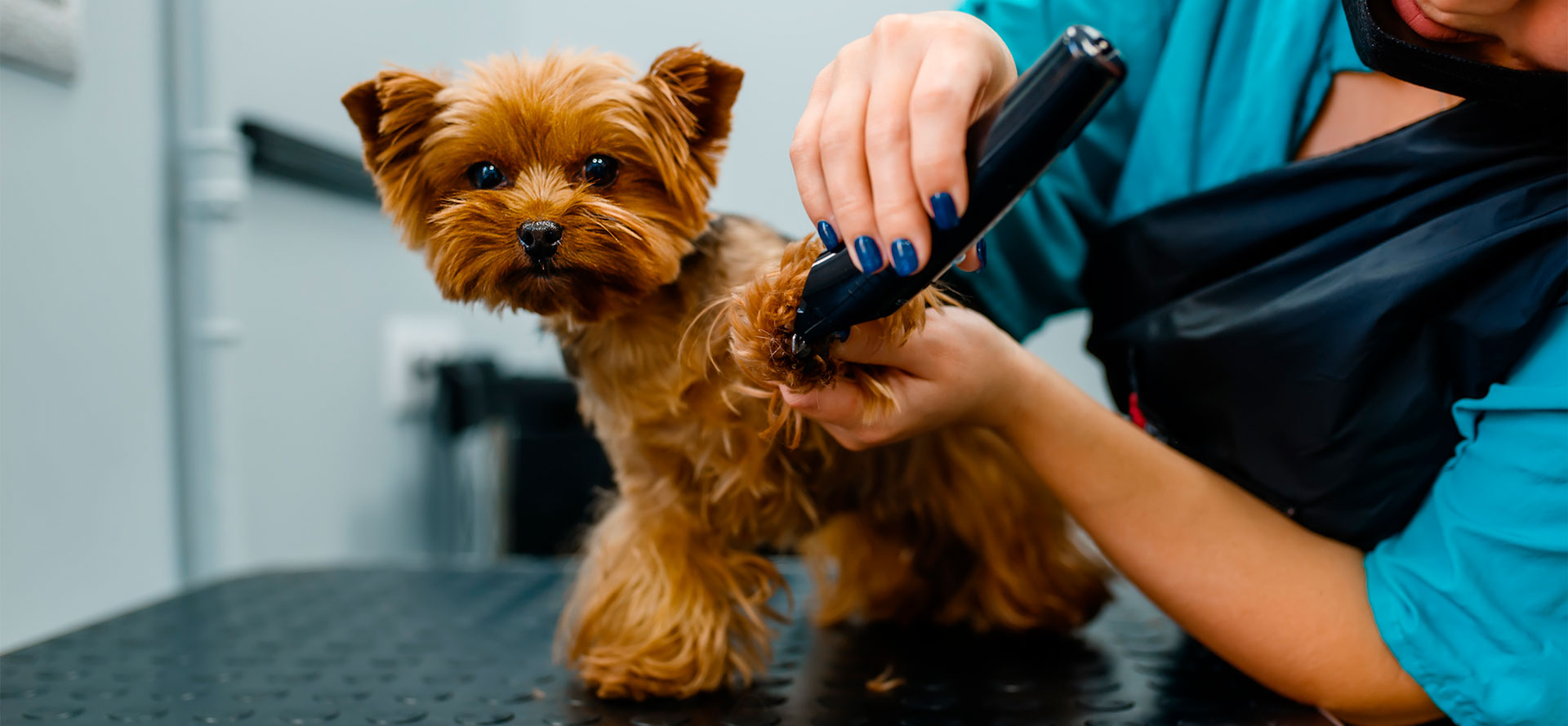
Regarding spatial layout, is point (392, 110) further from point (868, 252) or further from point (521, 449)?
point (521, 449)

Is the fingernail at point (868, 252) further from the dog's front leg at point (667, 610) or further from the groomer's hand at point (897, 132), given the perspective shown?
the dog's front leg at point (667, 610)

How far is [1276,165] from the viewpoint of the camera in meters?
0.71

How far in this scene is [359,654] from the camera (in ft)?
2.53

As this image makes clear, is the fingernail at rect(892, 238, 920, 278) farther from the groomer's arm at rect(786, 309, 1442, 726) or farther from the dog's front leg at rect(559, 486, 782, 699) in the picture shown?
the dog's front leg at rect(559, 486, 782, 699)

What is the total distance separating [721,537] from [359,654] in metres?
0.33

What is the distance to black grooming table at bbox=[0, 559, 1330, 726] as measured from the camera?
622mm

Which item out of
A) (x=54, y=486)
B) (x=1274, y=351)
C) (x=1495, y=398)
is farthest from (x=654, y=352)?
(x=54, y=486)

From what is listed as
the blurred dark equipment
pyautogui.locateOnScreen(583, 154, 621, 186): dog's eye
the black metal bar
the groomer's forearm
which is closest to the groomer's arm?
the groomer's forearm

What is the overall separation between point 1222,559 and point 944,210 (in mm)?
386

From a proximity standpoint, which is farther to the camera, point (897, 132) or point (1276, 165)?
point (1276, 165)

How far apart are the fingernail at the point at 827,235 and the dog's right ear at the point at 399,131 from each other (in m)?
0.22

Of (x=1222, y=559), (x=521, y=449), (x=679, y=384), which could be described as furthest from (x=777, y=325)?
(x=521, y=449)

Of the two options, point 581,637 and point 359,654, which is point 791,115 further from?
point 359,654

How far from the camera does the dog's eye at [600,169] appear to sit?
504 mm
